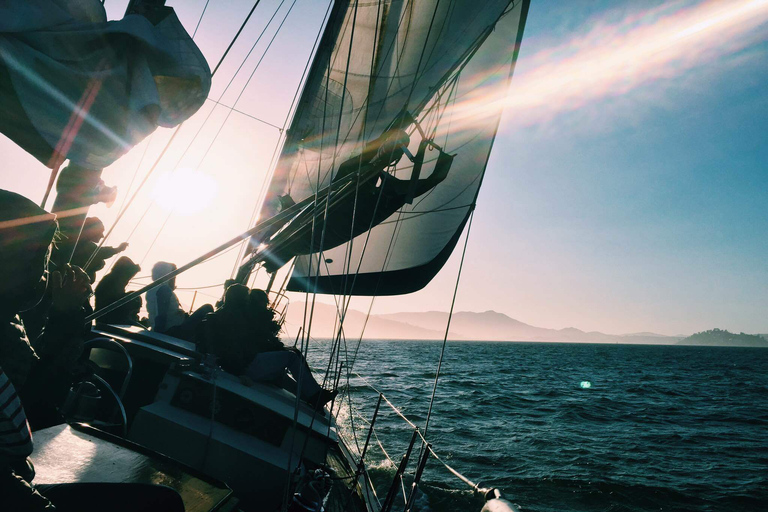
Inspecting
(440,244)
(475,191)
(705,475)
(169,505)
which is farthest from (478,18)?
(705,475)

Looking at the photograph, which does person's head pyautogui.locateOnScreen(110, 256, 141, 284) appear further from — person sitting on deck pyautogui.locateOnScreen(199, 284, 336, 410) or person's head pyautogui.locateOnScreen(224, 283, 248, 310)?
person's head pyautogui.locateOnScreen(224, 283, 248, 310)

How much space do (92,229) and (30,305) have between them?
10.3ft

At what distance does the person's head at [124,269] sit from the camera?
12.3ft

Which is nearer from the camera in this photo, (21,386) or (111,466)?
(21,386)

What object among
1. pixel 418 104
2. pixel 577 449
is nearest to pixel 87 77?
pixel 418 104

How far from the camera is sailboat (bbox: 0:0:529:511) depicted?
7.43ft

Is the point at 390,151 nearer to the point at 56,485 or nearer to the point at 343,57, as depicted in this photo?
the point at 56,485

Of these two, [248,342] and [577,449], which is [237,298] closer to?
[248,342]

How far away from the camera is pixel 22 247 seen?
3.43 ft

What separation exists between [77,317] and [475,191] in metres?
4.93

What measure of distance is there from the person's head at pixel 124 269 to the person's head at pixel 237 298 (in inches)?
55.9

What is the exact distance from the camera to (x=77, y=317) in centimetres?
184

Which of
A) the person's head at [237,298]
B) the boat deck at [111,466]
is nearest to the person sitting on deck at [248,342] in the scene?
the person's head at [237,298]

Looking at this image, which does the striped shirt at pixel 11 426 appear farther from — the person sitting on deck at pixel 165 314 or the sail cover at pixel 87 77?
the person sitting on deck at pixel 165 314
